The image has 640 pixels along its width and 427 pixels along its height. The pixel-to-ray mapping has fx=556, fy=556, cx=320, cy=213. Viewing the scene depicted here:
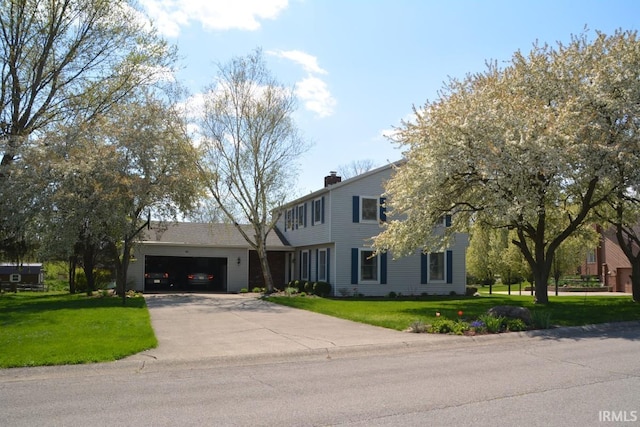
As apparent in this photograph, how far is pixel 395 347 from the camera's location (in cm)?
1109

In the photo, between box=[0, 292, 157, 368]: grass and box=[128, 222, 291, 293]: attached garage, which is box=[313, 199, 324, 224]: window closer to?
box=[128, 222, 291, 293]: attached garage

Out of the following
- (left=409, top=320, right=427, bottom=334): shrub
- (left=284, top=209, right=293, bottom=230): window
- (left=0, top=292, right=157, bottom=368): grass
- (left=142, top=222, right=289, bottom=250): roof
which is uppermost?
(left=284, top=209, right=293, bottom=230): window

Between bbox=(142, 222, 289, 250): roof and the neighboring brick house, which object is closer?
the neighboring brick house

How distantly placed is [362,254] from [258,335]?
1505cm

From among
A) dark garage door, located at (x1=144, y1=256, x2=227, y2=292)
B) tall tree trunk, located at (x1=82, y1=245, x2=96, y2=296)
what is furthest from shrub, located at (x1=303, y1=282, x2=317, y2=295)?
tall tree trunk, located at (x1=82, y1=245, x2=96, y2=296)

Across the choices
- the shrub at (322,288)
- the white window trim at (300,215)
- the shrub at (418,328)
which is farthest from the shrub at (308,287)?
the shrub at (418,328)

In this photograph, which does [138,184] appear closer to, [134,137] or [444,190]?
[134,137]

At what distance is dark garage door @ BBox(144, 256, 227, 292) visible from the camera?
1265 inches

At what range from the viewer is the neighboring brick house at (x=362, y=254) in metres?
26.7

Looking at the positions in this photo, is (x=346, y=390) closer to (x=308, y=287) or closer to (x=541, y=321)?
(x=541, y=321)

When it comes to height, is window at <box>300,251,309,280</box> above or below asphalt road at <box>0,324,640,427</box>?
above

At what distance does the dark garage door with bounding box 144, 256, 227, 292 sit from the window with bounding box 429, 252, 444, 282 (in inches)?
471

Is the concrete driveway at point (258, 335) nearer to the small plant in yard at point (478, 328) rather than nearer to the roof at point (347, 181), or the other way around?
the small plant in yard at point (478, 328)

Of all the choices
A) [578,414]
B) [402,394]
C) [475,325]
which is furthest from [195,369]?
[475,325]
